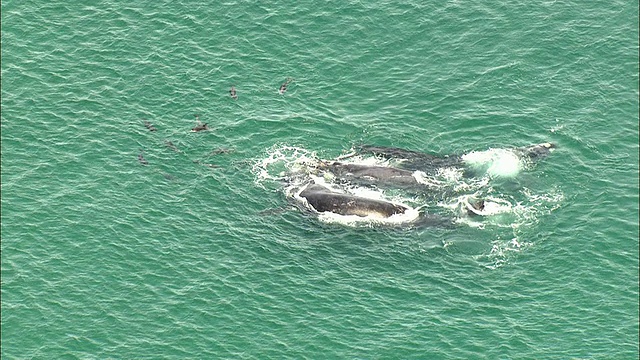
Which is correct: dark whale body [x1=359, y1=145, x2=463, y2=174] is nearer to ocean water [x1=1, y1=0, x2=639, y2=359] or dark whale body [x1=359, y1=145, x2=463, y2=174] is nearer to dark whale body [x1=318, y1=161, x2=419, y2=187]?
ocean water [x1=1, y1=0, x2=639, y2=359]

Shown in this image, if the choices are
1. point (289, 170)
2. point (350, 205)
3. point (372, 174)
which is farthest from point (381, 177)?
point (289, 170)

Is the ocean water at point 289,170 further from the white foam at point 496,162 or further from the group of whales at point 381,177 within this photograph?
the group of whales at point 381,177

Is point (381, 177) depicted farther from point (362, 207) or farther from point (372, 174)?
point (362, 207)

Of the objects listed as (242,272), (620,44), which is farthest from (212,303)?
(620,44)

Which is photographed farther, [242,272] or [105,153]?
[105,153]

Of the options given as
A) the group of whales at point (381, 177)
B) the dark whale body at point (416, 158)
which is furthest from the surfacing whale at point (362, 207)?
the dark whale body at point (416, 158)

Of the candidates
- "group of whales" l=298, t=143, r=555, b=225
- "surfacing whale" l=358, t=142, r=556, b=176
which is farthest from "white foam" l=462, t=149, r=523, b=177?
"group of whales" l=298, t=143, r=555, b=225

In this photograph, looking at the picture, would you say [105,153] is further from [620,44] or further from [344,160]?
[620,44]
